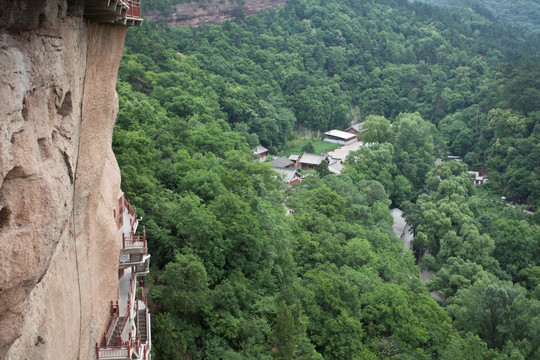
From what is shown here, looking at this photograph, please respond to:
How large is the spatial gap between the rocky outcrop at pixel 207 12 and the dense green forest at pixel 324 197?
1.88 m

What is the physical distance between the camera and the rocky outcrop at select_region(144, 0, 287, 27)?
76625 mm

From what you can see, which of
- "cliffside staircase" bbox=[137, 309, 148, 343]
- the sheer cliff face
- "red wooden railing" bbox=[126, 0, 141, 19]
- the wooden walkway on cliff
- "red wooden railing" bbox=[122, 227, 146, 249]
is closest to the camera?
the sheer cliff face

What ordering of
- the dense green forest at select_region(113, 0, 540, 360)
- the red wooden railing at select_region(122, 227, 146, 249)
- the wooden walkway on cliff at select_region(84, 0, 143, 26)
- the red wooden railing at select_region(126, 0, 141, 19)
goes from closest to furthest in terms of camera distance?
the wooden walkway on cliff at select_region(84, 0, 143, 26) → the red wooden railing at select_region(126, 0, 141, 19) → the red wooden railing at select_region(122, 227, 146, 249) → the dense green forest at select_region(113, 0, 540, 360)

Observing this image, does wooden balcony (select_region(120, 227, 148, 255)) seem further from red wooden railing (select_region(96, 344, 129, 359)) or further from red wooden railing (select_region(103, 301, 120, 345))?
red wooden railing (select_region(96, 344, 129, 359))

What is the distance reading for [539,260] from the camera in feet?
152

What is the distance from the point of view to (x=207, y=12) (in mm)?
82188

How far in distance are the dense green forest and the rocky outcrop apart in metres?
1.88

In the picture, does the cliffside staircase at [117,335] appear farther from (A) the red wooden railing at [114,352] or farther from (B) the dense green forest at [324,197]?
(B) the dense green forest at [324,197]

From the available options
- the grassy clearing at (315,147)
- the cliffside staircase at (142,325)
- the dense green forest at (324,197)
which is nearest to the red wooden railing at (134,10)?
the cliffside staircase at (142,325)

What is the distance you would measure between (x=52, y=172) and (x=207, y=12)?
250ft

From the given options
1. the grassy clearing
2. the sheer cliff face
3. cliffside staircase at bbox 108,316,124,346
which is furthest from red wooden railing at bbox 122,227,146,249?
the grassy clearing

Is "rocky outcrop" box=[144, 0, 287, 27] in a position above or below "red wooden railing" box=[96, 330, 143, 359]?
below

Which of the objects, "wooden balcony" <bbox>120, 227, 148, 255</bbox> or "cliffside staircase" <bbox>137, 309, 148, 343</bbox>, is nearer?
"wooden balcony" <bbox>120, 227, 148, 255</bbox>

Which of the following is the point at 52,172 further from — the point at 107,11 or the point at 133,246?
the point at 133,246
